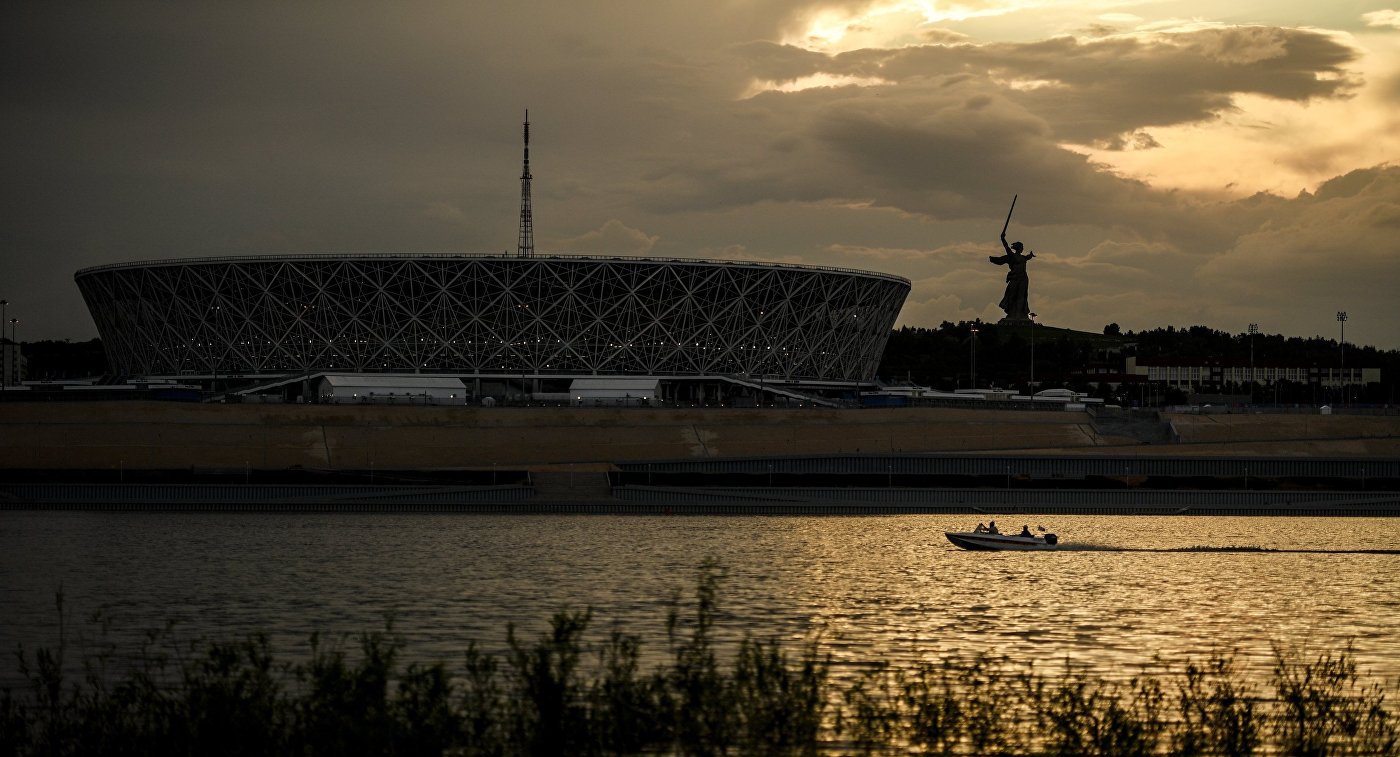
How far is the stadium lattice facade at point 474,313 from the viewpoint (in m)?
123

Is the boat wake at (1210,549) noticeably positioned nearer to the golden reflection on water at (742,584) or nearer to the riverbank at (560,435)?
the golden reflection on water at (742,584)

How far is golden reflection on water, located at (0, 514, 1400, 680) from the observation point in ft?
114

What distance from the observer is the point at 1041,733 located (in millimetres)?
21094

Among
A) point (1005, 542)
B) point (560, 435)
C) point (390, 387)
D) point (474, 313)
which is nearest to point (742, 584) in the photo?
point (1005, 542)

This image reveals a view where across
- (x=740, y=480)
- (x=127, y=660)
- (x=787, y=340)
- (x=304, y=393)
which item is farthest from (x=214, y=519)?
(x=787, y=340)

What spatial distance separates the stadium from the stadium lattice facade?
0.11 meters

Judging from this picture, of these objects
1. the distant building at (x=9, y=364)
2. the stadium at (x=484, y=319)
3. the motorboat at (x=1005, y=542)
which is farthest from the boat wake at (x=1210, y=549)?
the distant building at (x=9, y=364)

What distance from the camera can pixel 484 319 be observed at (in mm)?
125250

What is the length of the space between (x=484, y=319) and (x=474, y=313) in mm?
1159

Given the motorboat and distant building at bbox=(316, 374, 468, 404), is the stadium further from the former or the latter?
the motorboat

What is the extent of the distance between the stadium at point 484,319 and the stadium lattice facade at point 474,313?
0.11 metres

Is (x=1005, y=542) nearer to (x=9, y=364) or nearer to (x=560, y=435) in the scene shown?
(x=560, y=435)

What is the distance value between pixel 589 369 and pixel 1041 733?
106 m

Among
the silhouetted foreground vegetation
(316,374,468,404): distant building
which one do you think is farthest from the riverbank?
the silhouetted foreground vegetation
